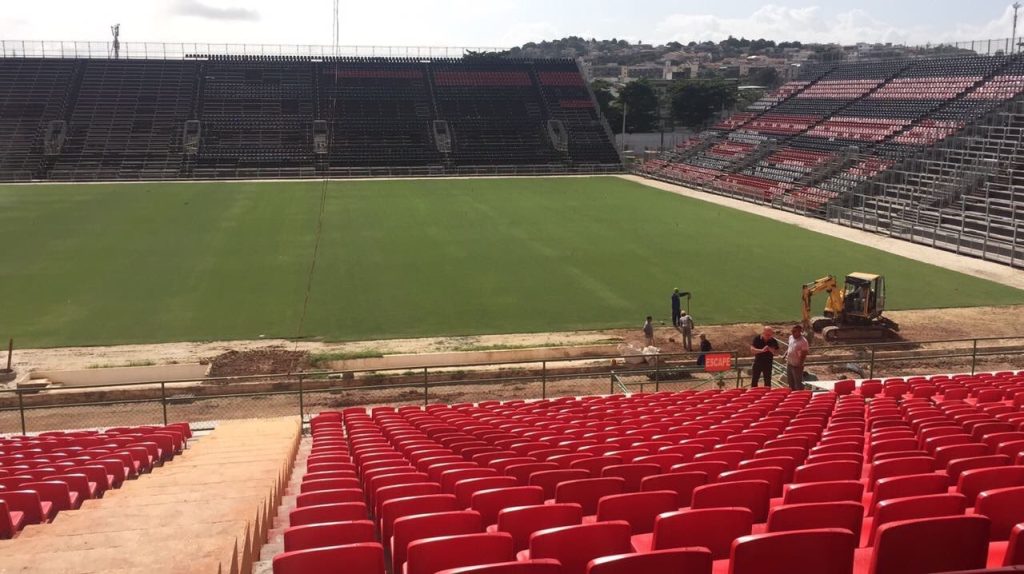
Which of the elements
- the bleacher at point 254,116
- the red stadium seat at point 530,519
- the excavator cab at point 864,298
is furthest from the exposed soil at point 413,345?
the bleacher at point 254,116

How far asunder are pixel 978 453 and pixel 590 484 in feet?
11.5

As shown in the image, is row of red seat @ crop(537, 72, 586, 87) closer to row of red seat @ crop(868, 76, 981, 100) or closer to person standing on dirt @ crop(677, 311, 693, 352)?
row of red seat @ crop(868, 76, 981, 100)

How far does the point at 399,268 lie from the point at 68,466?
21.0m

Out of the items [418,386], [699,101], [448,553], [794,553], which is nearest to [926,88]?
[699,101]

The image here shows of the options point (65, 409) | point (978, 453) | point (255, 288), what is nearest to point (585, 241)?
point (255, 288)

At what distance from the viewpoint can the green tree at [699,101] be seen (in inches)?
3593

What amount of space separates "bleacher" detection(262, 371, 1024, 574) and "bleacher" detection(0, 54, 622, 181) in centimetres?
5538

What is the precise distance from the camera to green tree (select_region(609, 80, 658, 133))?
3570 inches

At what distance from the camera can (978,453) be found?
23.7 feet

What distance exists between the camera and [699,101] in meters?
91.5

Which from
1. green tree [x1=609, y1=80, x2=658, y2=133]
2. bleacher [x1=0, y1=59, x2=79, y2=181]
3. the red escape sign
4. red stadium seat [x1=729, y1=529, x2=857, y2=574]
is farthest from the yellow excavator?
green tree [x1=609, y1=80, x2=658, y2=133]

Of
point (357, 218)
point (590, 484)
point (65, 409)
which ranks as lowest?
point (65, 409)

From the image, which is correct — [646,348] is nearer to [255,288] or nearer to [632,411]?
[632,411]

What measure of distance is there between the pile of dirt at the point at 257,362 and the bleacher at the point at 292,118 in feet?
146
